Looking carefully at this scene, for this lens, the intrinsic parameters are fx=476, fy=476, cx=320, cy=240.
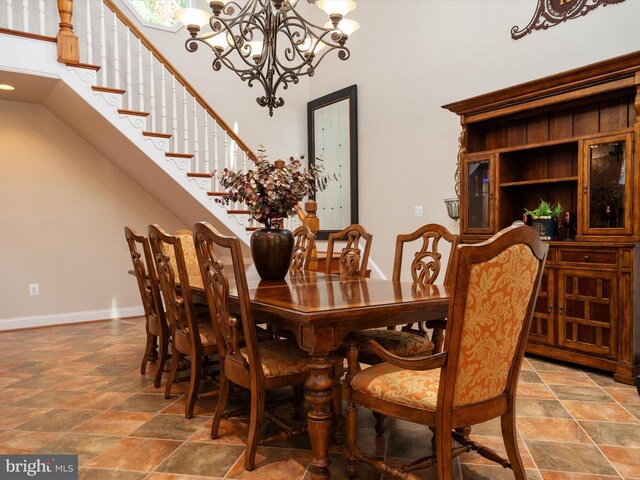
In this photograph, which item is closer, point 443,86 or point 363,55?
point 443,86

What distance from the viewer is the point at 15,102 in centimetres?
492

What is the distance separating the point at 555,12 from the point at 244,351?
144 inches

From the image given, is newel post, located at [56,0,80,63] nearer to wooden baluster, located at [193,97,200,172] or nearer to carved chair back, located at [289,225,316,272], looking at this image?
wooden baluster, located at [193,97,200,172]

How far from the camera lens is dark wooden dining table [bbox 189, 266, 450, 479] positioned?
171 centimetres

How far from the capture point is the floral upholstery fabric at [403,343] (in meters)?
2.28

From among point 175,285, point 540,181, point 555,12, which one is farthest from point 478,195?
point 175,285

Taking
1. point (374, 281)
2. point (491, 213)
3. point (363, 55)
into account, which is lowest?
point (374, 281)

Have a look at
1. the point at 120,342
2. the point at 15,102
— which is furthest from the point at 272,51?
the point at 15,102

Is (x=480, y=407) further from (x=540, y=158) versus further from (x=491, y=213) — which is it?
(x=540, y=158)

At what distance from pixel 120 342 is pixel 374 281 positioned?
108 inches

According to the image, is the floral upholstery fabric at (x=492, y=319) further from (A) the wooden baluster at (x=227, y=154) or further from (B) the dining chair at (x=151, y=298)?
(A) the wooden baluster at (x=227, y=154)

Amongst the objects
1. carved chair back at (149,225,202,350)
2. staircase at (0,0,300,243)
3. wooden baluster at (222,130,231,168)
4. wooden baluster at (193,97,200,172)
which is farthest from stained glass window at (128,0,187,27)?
carved chair back at (149,225,202,350)

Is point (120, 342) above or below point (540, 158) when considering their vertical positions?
below

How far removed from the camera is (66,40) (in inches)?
159
